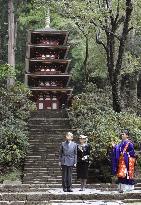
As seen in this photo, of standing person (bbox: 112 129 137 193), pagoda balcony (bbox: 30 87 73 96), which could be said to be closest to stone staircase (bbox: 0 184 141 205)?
standing person (bbox: 112 129 137 193)

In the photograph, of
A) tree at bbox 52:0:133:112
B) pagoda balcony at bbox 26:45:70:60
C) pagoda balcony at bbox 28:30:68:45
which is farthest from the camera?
pagoda balcony at bbox 26:45:70:60

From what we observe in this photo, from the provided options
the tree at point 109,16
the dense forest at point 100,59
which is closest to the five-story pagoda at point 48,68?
the dense forest at point 100,59

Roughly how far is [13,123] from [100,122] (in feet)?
15.4

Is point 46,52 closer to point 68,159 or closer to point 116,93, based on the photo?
point 116,93

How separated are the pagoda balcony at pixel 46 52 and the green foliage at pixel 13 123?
9.02 m

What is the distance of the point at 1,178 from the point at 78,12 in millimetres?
9408

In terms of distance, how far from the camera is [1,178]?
18188 mm

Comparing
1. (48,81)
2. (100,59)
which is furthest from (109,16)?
(48,81)

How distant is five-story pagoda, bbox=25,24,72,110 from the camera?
37.5 meters

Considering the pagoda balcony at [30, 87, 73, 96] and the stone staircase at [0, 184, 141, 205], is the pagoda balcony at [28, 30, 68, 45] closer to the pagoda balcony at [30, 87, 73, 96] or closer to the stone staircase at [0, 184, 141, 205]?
the pagoda balcony at [30, 87, 73, 96]

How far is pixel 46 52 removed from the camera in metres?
38.8

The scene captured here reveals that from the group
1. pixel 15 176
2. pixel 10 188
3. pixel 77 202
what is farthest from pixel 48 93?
pixel 77 202

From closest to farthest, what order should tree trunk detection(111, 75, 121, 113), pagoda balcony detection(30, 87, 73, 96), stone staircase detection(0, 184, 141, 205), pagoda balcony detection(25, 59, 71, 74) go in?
1. stone staircase detection(0, 184, 141, 205)
2. tree trunk detection(111, 75, 121, 113)
3. pagoda balcony detection(30, 87, 73, 96)
4. pagoda balcony detection(25, 59, 71, 74)

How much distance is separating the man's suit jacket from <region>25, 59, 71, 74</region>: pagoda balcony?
24.5 metres
